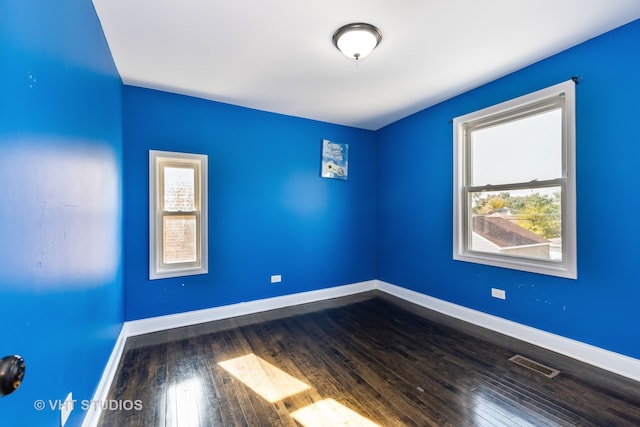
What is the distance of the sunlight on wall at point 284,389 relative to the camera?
177cm

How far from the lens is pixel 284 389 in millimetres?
2102

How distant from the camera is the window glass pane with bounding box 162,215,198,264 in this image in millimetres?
3264

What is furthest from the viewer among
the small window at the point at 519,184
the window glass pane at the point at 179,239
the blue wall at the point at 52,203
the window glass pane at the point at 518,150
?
the window glass pane at the point at 179,239

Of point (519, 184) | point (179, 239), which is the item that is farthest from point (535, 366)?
point (179, 239)

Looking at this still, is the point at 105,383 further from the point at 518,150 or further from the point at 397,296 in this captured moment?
the point at 518,150

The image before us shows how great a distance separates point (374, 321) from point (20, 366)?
320cm

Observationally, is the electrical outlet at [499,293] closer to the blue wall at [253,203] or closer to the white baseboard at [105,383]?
the blue wall at [253,203]

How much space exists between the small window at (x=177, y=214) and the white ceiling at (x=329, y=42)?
2.89 feet

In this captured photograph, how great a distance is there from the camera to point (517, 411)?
1.84 meters

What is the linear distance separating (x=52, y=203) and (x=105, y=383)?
5.24 ft

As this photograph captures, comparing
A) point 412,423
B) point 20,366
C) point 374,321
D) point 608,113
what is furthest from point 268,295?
point 608,113

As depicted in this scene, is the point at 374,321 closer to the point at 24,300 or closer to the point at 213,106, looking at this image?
the point at 24,300

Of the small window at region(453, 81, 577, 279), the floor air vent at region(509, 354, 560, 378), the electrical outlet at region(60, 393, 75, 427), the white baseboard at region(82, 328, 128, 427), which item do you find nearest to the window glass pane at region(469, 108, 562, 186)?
the small window at region(453, 81, 577, 279)

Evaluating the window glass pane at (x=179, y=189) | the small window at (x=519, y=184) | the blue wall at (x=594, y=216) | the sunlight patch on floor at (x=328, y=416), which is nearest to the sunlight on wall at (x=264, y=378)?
the sunlight patch on floor at (x=328, y=416)
